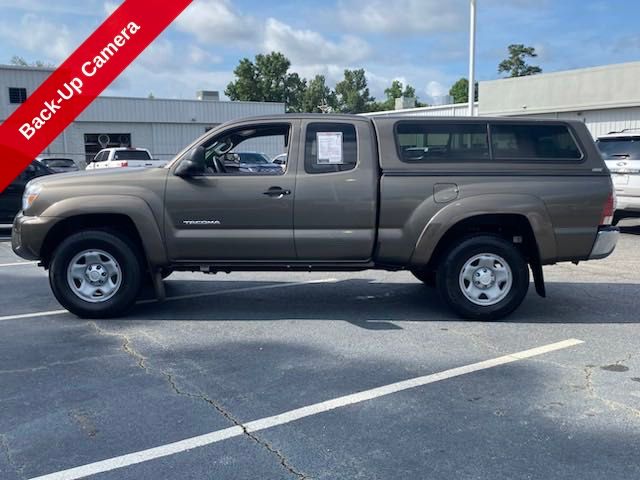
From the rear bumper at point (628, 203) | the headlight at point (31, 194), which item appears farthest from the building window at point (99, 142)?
the headlight at point (31, 194)

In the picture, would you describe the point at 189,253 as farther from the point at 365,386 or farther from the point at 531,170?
the point at 531,170

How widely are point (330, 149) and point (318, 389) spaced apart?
2571 millimetres

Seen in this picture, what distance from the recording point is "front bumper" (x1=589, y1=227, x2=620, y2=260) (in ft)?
19.7

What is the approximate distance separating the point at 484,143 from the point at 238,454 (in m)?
4.01

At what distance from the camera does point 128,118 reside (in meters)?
36.9

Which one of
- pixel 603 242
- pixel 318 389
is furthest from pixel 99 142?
pixel 318 389

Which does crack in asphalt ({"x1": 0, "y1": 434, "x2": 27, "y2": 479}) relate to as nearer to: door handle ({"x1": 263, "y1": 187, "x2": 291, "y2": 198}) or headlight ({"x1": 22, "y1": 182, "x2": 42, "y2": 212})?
headlight ({"x1": 22, "y1": 182, "x2": 42, "y2": 212})

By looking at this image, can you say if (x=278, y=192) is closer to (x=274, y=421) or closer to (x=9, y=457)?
(x=274, y=421)

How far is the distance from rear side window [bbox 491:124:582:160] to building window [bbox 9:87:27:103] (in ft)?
112

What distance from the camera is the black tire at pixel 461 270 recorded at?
6.02m

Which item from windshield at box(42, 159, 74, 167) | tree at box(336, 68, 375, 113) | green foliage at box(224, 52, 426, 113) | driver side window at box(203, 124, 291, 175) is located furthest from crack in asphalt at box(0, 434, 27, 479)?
tree at box(336, 68, 375, 113)

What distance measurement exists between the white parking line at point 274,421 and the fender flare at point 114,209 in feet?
8.82

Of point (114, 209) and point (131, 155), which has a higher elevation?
point (131, 155)

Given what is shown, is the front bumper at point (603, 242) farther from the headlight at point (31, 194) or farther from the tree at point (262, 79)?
the tree at point (262, 79)
